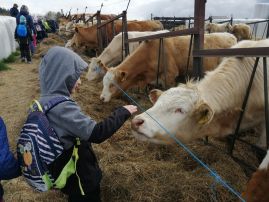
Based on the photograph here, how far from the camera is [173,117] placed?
9.92 ft

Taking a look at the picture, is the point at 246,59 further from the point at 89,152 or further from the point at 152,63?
the point at 152,63

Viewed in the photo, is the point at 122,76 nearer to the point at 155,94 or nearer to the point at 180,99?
the point at 155,94

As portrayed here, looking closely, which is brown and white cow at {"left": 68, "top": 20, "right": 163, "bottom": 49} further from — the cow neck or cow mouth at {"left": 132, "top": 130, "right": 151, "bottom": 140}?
cow mouth at {"left": 132, "top": 130, "right": 151, "bottom": 140}

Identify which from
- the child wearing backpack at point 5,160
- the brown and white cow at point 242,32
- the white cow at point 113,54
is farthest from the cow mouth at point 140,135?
the brown and white cow at point 242,32

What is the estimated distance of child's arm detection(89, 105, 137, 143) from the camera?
226 centimetres

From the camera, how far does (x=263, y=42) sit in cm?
376

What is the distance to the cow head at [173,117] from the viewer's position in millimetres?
2922

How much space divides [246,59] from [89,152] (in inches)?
79.1

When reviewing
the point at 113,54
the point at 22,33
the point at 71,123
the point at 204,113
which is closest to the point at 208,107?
the point at 204,113

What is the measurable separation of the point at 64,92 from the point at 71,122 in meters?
0.27

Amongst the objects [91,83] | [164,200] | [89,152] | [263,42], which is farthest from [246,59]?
[91,83]

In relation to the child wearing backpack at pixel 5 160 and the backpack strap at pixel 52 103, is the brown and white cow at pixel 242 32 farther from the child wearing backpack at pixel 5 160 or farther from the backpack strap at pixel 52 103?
the child wearing backpack at pixel 5 160

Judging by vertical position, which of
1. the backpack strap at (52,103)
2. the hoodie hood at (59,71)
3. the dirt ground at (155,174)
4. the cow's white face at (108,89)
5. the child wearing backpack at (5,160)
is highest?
the hoodie hood at (59,71)

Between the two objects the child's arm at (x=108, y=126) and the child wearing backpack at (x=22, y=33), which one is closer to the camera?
the child's arm at (x=108, y=126)
